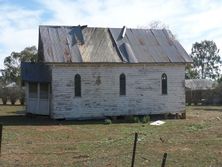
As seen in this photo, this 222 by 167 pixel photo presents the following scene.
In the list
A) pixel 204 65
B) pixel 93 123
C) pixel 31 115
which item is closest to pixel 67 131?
pixel 93 123

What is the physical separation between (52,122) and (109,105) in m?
4.32

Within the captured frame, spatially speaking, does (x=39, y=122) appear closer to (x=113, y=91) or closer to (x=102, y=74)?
(x=102, y=74)

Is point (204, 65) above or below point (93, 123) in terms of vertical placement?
above

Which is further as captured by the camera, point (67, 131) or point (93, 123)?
point (93, 123)

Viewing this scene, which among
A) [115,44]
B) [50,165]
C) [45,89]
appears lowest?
[50,165]

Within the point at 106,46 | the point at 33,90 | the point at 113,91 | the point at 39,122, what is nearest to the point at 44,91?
the point at 33,90

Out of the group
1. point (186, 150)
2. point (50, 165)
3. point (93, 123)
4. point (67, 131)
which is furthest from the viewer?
point (93, 123)

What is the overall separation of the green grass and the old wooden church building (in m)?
3.72

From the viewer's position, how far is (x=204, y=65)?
5012 inches

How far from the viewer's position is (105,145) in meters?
20.3

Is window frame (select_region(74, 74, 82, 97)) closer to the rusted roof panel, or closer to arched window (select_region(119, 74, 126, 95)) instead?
arched window (select_region(119, 74, 126, 95))

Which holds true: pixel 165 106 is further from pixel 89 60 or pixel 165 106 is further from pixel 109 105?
pixel 89 60

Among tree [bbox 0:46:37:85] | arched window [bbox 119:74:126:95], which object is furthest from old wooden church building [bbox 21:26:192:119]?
tree [bbox 0:46:37:85]

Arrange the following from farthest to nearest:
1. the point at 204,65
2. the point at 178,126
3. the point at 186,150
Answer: the point at 204,65, the point at 178,126, the point at 186,150
